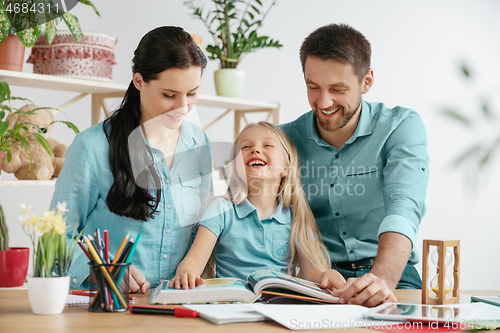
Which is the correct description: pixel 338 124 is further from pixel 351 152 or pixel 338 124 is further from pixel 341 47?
pixel 341 47

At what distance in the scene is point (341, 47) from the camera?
1.62 meters

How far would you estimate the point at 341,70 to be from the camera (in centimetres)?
162

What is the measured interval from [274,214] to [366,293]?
0.58m

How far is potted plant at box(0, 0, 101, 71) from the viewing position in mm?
1923

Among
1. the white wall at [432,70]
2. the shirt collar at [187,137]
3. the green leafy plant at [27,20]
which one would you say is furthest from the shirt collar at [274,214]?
the white wall at [432,70]

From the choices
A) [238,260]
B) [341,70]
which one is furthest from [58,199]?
[341,70]

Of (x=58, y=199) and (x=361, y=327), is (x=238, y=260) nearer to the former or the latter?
(x=58, y=199)

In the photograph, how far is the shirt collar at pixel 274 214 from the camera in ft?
5.10

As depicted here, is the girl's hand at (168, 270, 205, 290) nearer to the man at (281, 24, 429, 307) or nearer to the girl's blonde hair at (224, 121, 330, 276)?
the girl's blonde hair at (224, 121, 330, 276)

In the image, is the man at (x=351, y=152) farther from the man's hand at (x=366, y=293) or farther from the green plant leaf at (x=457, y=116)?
the green plant leaf at (x=457, y=116)

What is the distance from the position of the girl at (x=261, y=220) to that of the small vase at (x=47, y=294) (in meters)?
0.44

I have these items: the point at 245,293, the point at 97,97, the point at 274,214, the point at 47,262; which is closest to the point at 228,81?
the point at 97,97

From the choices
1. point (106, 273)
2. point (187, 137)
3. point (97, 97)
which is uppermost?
point (97, 97)

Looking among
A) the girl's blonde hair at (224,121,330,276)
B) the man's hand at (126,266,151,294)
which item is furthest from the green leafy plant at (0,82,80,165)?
the man's hand at (126,266,151,294)
